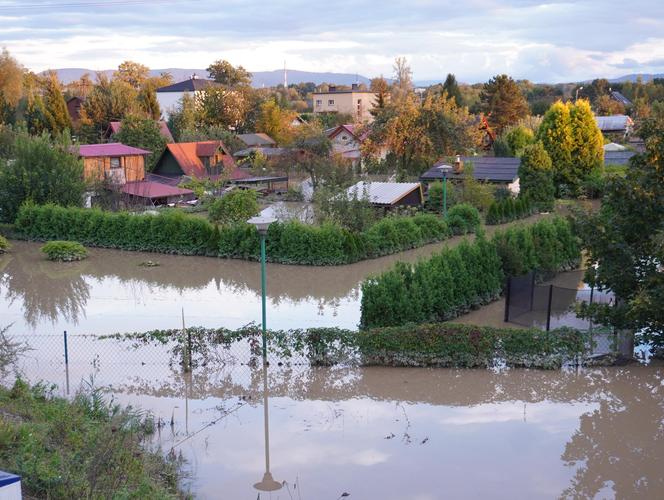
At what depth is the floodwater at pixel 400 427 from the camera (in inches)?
369

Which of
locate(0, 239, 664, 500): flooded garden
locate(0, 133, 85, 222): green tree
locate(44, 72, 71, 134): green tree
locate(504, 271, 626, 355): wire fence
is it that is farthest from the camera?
locate(44, 72, 71, 134): green tree

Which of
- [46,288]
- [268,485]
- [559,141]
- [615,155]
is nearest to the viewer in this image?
[268,485]

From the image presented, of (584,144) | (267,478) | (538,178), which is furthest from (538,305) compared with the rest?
(584,144)

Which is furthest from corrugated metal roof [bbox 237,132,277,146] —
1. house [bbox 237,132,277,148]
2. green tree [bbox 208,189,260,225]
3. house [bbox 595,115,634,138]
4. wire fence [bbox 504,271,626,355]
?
wire fence [bbox 504,271,626,355]

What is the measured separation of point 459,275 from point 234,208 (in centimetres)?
1346

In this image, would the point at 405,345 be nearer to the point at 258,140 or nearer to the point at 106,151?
the point at 106,151

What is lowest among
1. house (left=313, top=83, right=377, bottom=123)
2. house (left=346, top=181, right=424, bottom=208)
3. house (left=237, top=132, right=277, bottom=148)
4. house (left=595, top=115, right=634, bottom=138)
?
house (left=346, top=181, right=424, bottom=208)

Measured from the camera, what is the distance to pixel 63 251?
82.2 ft

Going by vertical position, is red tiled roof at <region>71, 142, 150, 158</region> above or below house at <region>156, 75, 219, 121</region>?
below

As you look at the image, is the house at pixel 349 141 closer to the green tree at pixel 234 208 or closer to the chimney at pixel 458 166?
the chimney at pixel 458 166

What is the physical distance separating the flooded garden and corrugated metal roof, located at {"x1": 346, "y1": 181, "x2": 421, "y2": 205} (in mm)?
11636

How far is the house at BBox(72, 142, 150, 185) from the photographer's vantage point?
36634 millimetres

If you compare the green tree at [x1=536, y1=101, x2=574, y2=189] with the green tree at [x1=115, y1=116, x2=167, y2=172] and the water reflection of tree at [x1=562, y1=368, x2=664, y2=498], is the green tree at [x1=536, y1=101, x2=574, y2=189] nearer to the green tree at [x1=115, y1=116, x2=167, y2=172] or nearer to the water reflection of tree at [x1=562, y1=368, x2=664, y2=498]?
the green tree at [x1=115, y1=116, x2=167, y2=172]

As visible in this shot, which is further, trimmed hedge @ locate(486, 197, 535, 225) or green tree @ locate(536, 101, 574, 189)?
green tree @ locate(536, 101, 574, 189)
